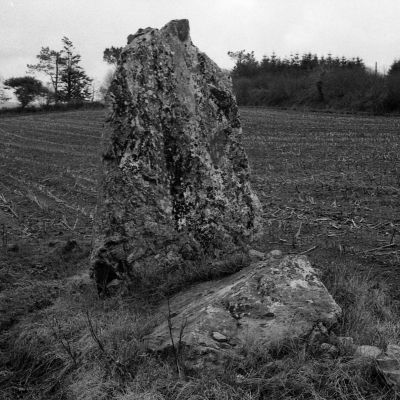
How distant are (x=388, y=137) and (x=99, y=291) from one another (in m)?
18.5

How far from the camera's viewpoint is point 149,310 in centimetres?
437

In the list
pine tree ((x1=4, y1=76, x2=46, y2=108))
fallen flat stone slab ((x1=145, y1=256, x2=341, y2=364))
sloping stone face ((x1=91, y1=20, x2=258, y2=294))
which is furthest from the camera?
pine tree ((x1=4, y1=76, x2=46, y2=108))

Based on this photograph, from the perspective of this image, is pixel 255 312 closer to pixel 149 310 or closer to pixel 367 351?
pixel 367 351

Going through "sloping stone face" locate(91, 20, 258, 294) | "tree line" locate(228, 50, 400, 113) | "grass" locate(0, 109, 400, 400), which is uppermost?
"tree line" locate(228, 50, 400, 113)

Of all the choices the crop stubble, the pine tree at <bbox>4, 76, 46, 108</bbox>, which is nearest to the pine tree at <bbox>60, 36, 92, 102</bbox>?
the pine tree at <bbox>4, 76, 46, 108</bbox>

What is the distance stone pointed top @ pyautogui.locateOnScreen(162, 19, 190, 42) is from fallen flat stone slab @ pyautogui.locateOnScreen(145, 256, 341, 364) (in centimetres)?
292

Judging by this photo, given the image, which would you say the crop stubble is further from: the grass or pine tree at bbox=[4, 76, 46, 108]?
pine tree at bbox=[4, 76, 46, 108]

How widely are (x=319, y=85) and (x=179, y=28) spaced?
41.0 meters

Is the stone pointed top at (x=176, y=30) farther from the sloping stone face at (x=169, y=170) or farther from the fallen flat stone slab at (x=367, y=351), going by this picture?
the fallen flat stone slab at (x=367, y=351)

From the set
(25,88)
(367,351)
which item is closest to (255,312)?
(367,351)

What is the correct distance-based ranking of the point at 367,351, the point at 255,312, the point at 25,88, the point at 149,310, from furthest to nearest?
the point at 25,88 → the point at 149,310 → the point at 255,312 → the point at 367,351

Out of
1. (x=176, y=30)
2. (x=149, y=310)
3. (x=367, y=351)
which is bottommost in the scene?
(x=149, y=310)

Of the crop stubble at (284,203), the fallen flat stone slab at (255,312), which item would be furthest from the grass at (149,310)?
Answer: the fallen flat stone slab at (255,312)

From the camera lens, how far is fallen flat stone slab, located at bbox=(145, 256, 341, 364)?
11.4ft
